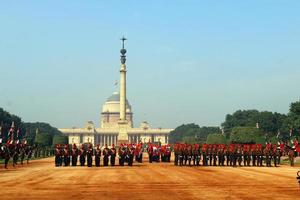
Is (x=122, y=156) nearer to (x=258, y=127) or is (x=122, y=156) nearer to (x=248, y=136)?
(x=248, y=136)

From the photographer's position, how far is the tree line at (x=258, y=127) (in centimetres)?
10069

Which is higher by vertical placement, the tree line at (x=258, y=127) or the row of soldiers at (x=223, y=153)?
the tree line at (x=258, y=127)

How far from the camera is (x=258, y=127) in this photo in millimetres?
128500

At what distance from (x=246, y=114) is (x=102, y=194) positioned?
15509 centimetres

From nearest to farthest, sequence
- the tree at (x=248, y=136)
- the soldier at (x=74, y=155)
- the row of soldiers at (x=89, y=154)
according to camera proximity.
→ the row of soldiers at (x=89, y=154), the soldier at (x=74, y=155), the tree at (x=248, y=136)

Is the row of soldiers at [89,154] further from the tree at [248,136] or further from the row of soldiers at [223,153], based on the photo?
the tree at [248,136]

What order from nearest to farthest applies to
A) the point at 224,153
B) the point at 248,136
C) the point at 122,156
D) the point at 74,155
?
the point at 74,155
the point at 122,156
the point at 224,153
the point at 248,136

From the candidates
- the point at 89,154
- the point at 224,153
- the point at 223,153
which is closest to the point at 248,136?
the point at 224,153

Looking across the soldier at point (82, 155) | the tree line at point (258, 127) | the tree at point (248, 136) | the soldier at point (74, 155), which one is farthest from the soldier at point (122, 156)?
the tree at point (248, 136)

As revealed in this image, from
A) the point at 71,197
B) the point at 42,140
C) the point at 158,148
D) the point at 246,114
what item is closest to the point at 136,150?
the point at 158,148

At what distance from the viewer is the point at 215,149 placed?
4400 cm

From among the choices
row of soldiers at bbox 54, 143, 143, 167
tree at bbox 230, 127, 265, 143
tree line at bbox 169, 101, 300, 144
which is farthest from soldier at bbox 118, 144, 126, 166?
tree at bbox 230, 127, 265, 143

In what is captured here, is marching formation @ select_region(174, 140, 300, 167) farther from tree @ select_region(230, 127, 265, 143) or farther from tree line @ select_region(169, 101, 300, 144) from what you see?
tree @ select_region(230, 127, 265, 143)

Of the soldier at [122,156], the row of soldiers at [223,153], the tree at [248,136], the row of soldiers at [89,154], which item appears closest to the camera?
the row of soldiers at [89,154]
